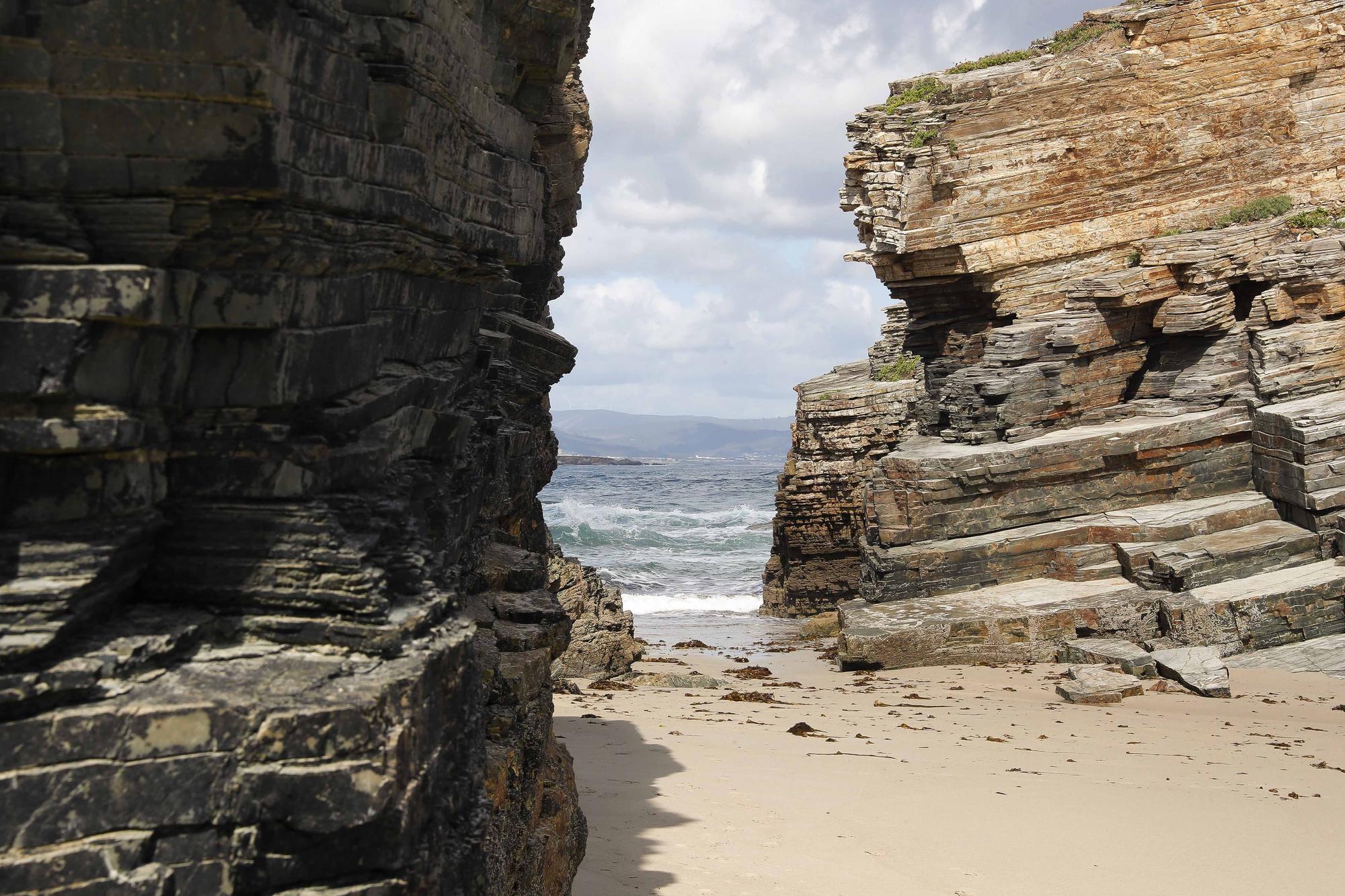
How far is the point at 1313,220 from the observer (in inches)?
725

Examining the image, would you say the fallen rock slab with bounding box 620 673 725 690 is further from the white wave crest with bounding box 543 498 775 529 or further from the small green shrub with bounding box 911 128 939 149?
the white wave crest with bounding box 543 498 775 529

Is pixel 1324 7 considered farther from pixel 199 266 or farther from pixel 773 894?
pixel 199 266

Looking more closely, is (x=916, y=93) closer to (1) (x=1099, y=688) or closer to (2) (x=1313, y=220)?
(2) (x=1313, y=220)

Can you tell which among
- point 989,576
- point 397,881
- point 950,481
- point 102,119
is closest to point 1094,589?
point 989,576

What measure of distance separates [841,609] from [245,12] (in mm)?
13883

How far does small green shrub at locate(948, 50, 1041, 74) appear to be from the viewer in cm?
2028

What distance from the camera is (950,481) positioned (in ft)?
55.1

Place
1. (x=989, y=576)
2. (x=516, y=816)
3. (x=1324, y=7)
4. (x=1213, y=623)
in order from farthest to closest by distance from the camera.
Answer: (x=1324, y=7), (x=989, y=576), (x=1213, y=623), (x=516, y=816)

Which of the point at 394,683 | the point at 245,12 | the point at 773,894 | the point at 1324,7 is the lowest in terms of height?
the point at 773,894

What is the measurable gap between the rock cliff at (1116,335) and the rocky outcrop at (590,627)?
2.99m

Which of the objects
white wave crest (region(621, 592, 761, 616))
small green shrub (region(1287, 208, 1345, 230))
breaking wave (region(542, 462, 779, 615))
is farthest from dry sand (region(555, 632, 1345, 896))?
breaking wave (region(542, 462, 779, 615))

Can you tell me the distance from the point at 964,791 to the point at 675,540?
42.6 metres

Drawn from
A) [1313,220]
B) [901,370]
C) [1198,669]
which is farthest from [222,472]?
[901,370]

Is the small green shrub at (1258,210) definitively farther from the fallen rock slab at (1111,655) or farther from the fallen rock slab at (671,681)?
the fallen rock slab at (671,681)
